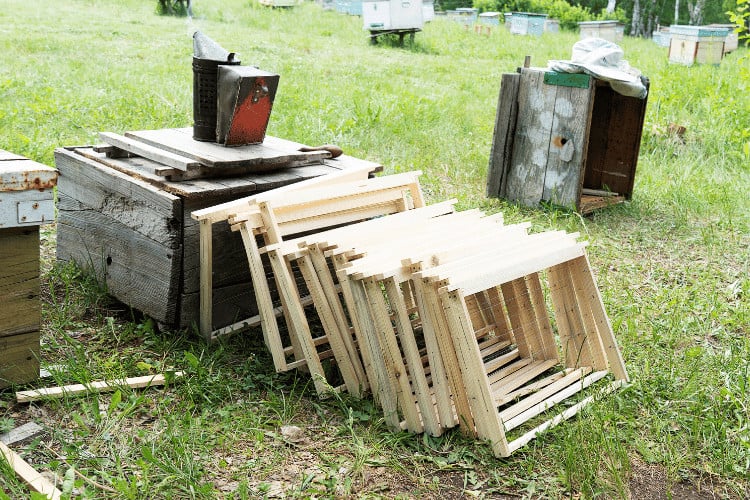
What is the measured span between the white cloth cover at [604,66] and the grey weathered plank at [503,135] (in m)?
0.37

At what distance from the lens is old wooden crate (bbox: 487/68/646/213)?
20.1ft

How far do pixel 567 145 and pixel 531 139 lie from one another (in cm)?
34

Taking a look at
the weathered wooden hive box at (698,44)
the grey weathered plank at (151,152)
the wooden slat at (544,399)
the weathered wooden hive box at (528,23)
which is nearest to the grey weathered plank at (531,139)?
the wooden slat at (544,399)

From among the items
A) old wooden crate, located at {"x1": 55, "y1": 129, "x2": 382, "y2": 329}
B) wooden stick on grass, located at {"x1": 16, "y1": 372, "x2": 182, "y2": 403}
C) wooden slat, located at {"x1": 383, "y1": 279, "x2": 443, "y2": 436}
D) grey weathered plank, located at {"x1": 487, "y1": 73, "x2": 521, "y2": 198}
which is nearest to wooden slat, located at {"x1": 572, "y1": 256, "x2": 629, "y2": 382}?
wooden slat, located at {"x1": 383, "y1": 279, "x2": 443, "y2": 436}

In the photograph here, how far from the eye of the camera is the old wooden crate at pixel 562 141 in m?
6.14

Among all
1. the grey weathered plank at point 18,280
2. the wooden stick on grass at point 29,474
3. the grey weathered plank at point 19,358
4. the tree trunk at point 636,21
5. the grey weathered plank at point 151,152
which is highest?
the tree trunk at point 636,21

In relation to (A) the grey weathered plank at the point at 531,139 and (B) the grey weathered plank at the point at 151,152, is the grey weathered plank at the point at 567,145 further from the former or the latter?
(B) the grey weathered plank at the point at 151,152

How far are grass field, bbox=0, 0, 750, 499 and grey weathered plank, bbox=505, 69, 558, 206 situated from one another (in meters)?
0.28

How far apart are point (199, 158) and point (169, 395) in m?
1.14

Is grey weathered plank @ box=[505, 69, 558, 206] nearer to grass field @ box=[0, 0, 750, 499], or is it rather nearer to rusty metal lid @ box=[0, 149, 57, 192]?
grass field @ box=[0, 0, 750, 499]

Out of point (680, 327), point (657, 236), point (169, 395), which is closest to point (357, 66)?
point (657, 236)

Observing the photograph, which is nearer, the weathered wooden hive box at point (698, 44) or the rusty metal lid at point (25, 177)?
the rusty metal lid at point (25, 177)

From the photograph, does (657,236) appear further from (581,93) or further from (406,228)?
(406,228)

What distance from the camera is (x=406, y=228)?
3.57 m
